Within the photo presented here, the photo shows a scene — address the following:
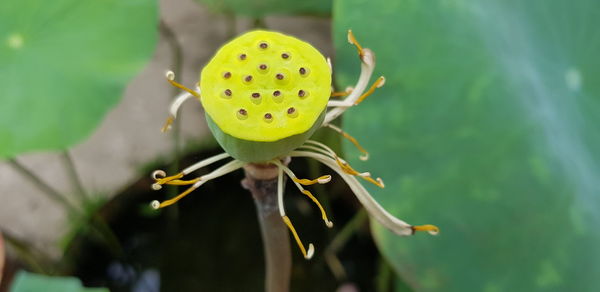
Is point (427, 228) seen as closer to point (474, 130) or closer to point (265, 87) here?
point (265, 87)

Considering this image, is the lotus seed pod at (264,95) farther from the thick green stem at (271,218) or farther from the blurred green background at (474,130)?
the blurred green background at (474,130)

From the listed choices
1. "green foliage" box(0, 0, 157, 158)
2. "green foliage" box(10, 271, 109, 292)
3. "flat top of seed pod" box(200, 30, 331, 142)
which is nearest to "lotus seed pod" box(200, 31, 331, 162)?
"flat top of seed pod" box(200, 30, 331, 142)

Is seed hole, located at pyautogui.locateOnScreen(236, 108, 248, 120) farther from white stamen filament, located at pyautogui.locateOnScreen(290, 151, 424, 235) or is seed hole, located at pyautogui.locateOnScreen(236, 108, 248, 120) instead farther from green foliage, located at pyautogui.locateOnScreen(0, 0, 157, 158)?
green foliage, located at pyautogui.locateOnScreen(0, 0, 157, 158)

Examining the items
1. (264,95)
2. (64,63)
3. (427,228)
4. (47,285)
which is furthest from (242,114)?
(64,63)

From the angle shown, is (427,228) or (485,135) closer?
(427,228)

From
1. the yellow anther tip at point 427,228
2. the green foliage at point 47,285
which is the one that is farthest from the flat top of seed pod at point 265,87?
the green foliage at point 47,285

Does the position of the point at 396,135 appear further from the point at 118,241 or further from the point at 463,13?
the point at 118,241
